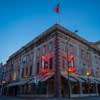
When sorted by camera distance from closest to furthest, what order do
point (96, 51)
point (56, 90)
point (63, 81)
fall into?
point (56, 90), point (63, 81), point (96, 51)

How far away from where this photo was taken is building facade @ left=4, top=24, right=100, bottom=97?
29.1m

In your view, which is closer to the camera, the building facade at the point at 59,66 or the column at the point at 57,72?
the column at the point at 57,72

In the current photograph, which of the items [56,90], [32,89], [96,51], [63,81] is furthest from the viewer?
[96,51]

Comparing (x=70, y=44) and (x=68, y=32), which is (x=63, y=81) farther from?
(x=68, y=32)

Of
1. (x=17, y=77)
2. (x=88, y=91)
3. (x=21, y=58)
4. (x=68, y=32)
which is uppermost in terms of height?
(x=68, y=32)

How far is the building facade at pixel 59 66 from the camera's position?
1147 inches

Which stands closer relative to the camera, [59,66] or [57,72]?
[57,72]

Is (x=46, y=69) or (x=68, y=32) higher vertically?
(x=68, y=32)

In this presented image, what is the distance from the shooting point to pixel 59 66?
29094mm

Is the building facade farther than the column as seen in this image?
Yes

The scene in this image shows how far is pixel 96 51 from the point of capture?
Result: 4366 centimetres

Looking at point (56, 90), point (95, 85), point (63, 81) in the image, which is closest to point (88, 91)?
point (95, 85)

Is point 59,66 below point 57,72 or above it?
above

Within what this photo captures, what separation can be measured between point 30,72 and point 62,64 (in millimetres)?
9917
